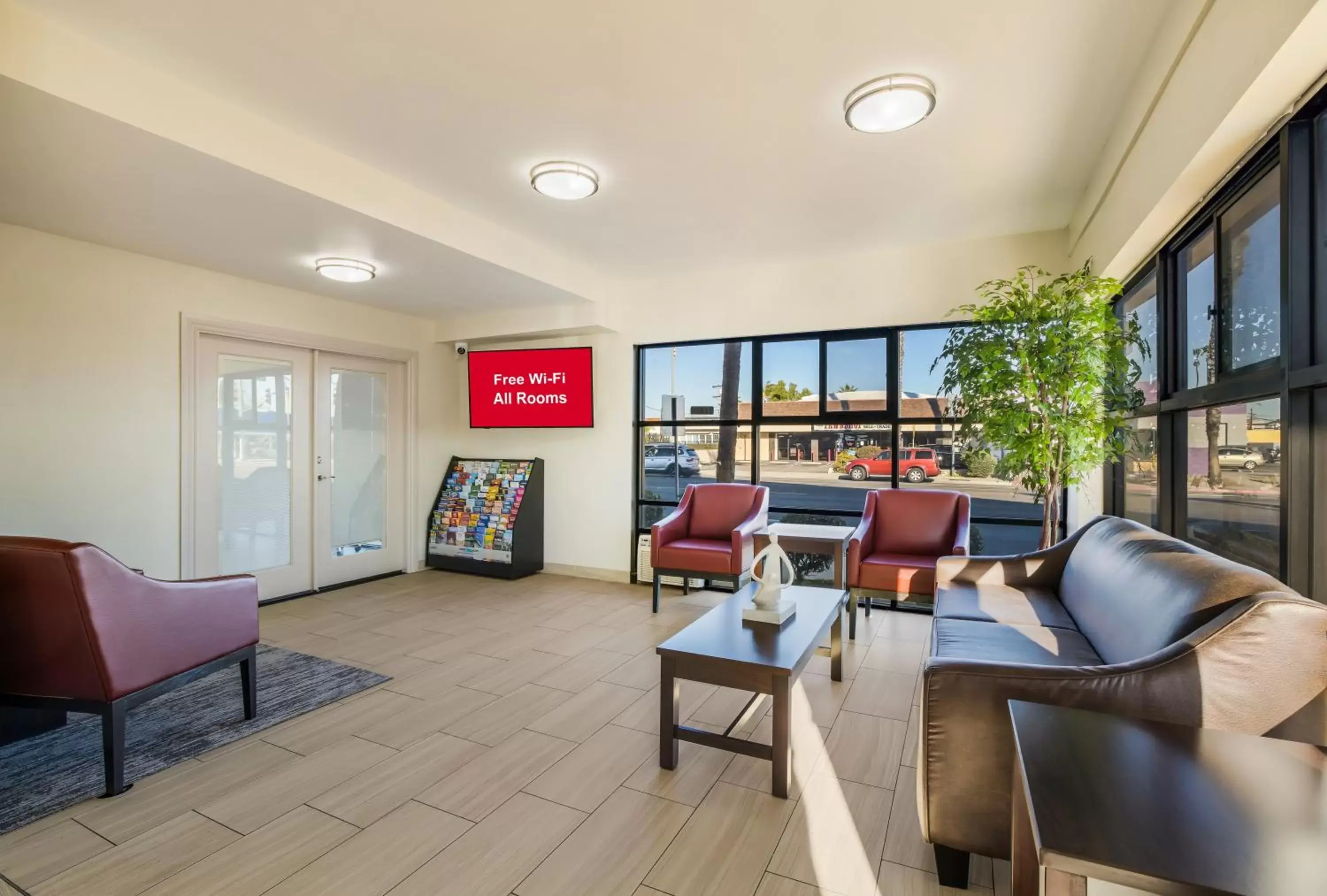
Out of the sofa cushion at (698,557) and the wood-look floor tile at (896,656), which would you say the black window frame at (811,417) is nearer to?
the sofa cushion at (698,557)

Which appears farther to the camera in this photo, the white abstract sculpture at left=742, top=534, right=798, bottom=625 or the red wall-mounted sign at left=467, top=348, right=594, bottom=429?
the red wall-mounted sign at left=467, top=348, right=594, bottom=429

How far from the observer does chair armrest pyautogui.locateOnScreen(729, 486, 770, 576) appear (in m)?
4.31

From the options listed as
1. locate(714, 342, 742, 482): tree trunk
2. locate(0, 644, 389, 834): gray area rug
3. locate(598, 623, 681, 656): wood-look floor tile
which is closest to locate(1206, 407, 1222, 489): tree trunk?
locate(598, 623, 681, 656): wood-look floor tile

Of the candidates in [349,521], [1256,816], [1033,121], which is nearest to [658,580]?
[349,521]

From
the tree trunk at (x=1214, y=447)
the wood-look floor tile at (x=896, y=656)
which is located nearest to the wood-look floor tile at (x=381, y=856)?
the wood-look floor tile at (x=896, y=656)

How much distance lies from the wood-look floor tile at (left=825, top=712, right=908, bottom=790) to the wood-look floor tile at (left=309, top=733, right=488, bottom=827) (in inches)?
58.1

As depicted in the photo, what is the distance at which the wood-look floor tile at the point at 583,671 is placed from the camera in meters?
3.24

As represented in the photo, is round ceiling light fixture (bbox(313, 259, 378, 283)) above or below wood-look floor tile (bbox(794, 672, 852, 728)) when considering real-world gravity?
above

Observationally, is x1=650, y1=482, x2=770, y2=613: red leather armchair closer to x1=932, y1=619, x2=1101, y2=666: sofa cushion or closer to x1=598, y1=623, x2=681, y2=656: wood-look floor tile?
x1=598, y1=623, x2=681, y2=656: wood-look floor tile

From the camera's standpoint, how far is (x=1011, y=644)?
90.9 inches

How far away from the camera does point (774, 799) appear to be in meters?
2.20

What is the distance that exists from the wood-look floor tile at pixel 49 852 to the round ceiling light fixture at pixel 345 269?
3.24 metres

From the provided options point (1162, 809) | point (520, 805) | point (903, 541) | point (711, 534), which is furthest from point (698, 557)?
point (1162, 809)

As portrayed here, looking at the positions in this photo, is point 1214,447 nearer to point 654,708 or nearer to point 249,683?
point 654,708
